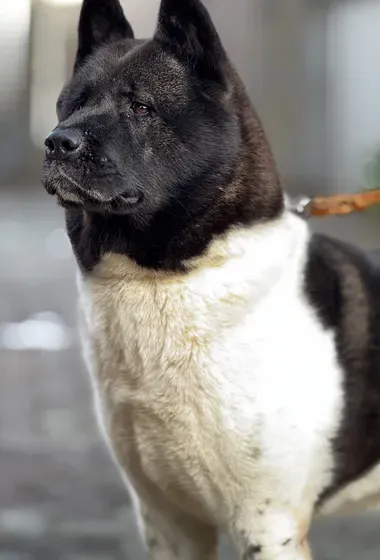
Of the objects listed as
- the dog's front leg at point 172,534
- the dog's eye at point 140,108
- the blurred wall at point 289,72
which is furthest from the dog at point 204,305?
the blurred wall at point 289,72

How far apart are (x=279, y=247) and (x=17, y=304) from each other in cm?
442

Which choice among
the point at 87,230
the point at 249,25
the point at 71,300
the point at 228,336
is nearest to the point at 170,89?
the point at 87,230

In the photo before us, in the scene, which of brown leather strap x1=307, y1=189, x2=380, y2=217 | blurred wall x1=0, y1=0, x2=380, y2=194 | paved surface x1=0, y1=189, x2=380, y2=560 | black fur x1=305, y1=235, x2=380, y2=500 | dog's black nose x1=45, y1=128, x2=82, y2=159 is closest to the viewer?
dog's black nose x1=45, y1=128, x2=82, y2=159

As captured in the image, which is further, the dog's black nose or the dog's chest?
the dog's chest

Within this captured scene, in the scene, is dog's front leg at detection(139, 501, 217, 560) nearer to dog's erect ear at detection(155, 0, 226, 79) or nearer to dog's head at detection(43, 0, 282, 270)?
dog's head at detection(43, 0, 282, 270)

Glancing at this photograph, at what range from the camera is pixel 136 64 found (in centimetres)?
158

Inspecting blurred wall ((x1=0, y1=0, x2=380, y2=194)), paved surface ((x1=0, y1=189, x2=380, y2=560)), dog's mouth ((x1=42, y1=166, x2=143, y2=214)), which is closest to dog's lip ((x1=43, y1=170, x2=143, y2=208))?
dog's mouth ((x1=42, y1=166, x2=143, y2=214))

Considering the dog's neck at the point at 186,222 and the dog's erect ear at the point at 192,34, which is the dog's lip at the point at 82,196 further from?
the dog's erect ear at the point at 192,34

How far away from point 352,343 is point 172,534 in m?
0.54

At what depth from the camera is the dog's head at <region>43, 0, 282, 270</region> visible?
1.48m

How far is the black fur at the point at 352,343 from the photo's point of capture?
1668 mm

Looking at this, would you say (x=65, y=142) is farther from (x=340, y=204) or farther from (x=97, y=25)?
(x=340, y=204)

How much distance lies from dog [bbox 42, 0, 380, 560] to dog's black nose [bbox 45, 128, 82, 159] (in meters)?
0.04

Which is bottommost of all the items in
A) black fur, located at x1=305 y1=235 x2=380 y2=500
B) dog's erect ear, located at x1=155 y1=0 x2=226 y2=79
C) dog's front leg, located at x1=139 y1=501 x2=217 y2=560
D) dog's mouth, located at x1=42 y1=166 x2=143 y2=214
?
dog's front leg, located at x1=139 y1=501 x2=217 y2=560
